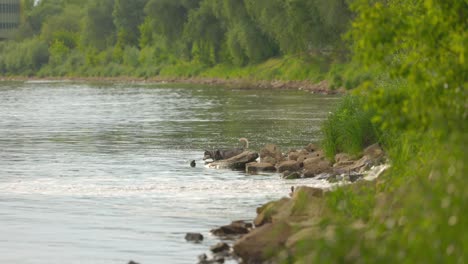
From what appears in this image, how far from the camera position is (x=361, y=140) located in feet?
99.7

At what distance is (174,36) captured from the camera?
118 meters

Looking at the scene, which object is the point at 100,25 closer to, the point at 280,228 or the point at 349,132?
the point at 349,132

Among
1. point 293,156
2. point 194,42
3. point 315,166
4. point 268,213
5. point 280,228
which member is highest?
point 280,228

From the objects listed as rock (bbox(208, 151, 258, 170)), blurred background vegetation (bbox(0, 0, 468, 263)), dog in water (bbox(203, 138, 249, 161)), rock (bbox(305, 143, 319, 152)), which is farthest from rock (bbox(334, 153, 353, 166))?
dog in water (bbox(203, 138, 249, 161))

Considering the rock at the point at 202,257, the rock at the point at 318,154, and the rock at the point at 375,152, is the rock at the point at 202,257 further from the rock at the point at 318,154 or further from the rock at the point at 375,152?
the rock at the point at 318,154

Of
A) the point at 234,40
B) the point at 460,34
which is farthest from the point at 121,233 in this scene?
the point at 234,40

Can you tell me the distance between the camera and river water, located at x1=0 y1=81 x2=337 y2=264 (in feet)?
63.0

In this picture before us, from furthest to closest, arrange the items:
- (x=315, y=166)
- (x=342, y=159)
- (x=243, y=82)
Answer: (x=243, y=82), (x=342, y=159), (x=315, y=166)

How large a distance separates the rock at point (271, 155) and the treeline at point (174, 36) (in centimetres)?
4668

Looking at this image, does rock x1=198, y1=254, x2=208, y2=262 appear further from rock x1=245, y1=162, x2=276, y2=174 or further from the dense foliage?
rock x1=245, y1=162, x2=276, y2=174

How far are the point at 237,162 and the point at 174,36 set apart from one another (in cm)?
8771

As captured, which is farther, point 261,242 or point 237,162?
point 237,162

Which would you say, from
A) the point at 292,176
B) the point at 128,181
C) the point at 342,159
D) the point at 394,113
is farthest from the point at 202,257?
the point at 342,159

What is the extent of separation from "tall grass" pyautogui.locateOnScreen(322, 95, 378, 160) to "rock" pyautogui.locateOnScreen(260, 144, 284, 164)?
1.31m
